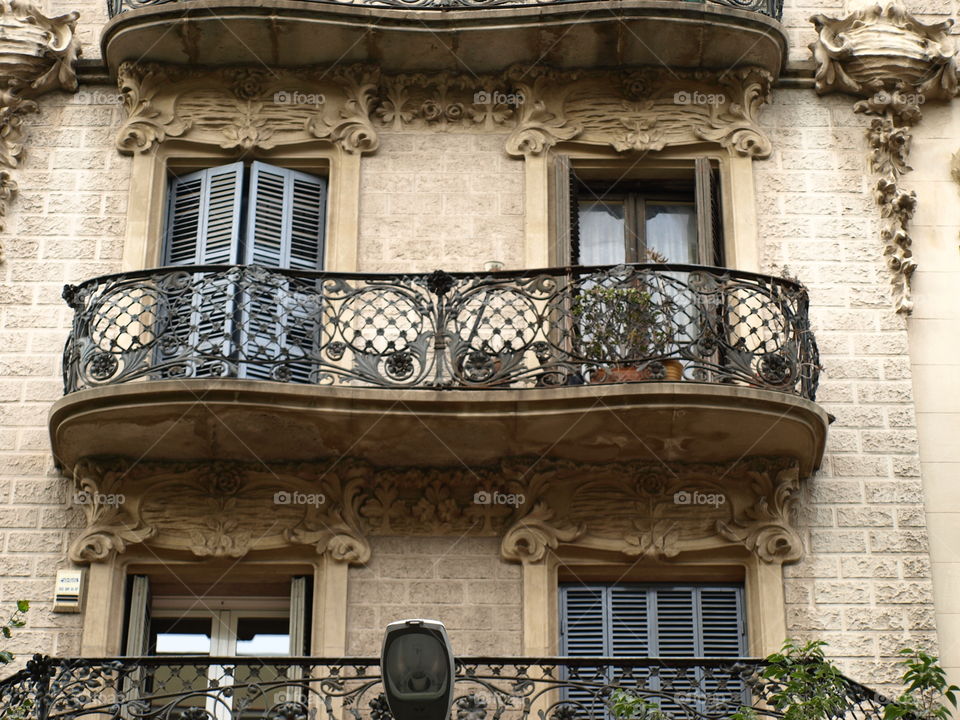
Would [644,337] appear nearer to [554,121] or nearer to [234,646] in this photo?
[554,121]

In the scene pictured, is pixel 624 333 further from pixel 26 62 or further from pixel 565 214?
pixel 26 62

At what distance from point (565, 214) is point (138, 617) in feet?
15.2

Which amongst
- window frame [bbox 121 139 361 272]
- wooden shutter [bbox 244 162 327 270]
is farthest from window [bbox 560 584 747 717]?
wooden shutter [bbox 244 162 327 270]

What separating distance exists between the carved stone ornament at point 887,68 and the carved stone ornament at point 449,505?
311cm

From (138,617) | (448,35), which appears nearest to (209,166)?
(448,35)

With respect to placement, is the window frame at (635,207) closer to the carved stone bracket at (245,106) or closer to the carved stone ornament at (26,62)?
the carved stone bracket at (245,106)

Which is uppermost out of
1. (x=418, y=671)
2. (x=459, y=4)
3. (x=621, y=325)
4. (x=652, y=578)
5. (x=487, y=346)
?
(x=459, y=4)

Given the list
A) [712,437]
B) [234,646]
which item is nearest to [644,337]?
[712,437]

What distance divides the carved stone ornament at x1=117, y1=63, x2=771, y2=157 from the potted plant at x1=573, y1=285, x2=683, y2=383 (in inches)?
84.1

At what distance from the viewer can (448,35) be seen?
14.6 meters

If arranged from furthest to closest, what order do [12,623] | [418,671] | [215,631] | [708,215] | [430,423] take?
1. [708,215]
2. [215,631]
3. [430,423]
4. [12,623]
5. [418,671]

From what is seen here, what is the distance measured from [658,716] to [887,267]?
474 centimetres

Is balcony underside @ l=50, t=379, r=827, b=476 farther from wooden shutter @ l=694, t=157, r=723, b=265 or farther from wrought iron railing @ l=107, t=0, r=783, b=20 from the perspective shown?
wrought iron railing @ l=107, t=0, r=783, b=20

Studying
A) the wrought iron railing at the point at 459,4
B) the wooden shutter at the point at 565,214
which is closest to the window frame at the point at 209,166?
the wrought iron railing at the point at 459,4
